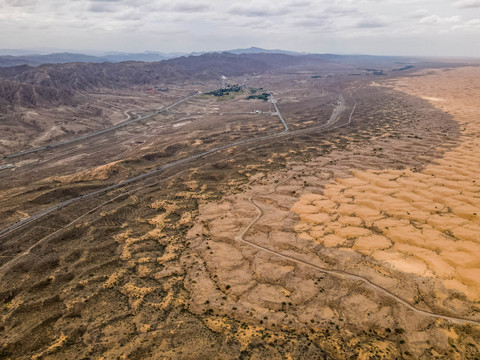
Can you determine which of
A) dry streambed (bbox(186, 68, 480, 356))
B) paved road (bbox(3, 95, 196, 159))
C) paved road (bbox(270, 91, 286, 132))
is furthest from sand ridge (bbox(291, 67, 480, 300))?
paved road (bbox(3, 95, 196, 159))

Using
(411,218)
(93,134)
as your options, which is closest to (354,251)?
(411,218)

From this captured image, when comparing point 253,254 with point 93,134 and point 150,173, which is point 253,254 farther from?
point 93,134

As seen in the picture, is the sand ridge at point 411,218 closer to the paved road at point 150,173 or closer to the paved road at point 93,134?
the paved road at point 150,173

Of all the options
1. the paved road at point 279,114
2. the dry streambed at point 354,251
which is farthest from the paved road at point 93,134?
the dry streambed at point 354,251

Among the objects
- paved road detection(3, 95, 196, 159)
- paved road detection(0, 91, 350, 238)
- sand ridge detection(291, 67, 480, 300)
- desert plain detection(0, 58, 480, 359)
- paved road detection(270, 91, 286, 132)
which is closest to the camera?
desert plain detection(0, 58, 480, 359)

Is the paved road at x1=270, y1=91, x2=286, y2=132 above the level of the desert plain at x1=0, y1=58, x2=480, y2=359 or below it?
above

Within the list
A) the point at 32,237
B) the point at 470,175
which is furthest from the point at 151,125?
the point at 470,175

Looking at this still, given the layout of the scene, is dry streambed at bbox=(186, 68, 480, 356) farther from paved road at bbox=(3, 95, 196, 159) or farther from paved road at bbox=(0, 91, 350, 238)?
paved road at bbox=(3, 95, 196, 159)

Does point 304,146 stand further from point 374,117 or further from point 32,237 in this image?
point 32,237

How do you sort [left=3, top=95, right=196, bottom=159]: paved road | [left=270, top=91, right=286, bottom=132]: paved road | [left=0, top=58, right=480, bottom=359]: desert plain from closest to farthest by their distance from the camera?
[left=0, top=58, right=480, bottom=359]: desert plain
[left=3, top=95, right=196, bottom=159]: paved road
[left=270, top=91, right=286, bottom=132]: paved road
